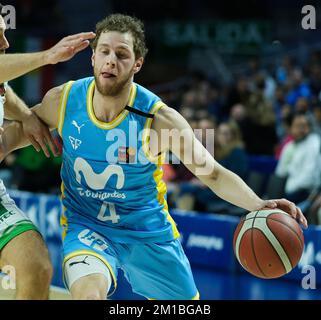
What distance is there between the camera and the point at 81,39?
4.61 meters

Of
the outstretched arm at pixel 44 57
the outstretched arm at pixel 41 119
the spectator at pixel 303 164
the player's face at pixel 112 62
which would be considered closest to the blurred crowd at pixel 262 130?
the spectator at pixel 303 164

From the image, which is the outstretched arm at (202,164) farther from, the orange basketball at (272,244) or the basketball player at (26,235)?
the basketball player at (26,235)

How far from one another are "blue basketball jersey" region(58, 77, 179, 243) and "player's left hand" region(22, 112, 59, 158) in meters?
0.10

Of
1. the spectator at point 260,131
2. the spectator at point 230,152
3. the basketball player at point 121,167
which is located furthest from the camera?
the spectator at point 260,131

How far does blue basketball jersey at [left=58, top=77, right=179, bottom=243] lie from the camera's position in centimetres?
511

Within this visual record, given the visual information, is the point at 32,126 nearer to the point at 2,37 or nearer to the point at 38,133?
the point at 38,133

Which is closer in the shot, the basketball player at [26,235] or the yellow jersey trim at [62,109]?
the basketball player at [26,235]

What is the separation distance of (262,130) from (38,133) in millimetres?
7485

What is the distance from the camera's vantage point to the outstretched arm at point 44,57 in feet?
15.1

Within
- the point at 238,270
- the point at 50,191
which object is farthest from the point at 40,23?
the point at 238,270

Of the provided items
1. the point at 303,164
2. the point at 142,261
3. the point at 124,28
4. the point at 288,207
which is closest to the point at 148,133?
the point at 124,28

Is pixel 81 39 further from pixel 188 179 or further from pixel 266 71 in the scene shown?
pixel 266 71

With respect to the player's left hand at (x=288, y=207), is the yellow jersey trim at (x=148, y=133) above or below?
above

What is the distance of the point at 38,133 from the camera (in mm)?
Result: 5238
